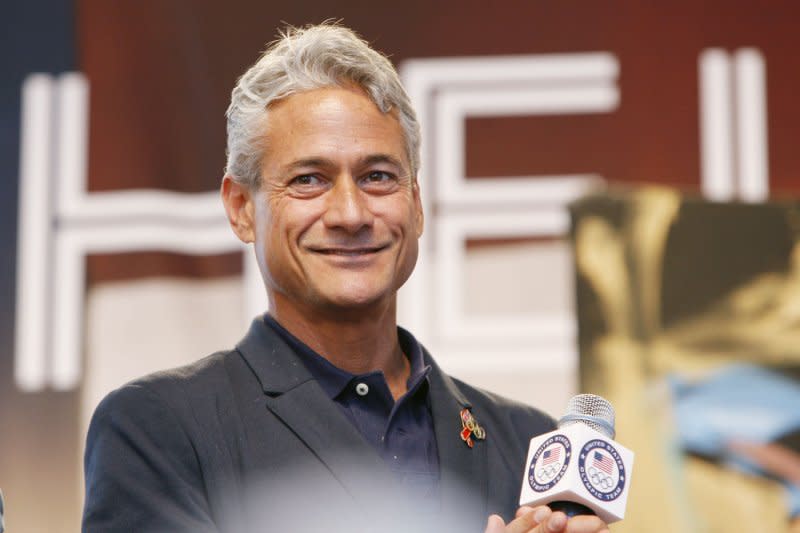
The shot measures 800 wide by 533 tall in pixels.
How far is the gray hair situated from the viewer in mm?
2080

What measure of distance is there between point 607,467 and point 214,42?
8.09 feet

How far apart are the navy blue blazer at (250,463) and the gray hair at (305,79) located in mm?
339

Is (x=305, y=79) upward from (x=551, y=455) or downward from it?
upward

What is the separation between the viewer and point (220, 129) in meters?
3.73

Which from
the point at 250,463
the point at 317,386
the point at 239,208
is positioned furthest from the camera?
the point at 239,208

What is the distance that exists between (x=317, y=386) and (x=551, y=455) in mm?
467

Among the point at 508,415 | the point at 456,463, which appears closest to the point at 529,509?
the point at 456,463

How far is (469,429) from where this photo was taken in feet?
6.80

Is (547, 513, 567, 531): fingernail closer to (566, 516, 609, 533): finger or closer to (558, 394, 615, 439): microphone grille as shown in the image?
(566, 516, 609, 533): finger

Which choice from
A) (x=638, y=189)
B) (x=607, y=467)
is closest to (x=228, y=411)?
(x=607, y=467)

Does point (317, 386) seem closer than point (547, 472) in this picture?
No

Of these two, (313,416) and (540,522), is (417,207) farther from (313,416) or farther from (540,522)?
(540,522)

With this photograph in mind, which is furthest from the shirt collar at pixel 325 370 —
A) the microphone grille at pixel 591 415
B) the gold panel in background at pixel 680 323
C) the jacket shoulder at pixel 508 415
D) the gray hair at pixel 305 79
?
the gold panel in background at pixel 680 323

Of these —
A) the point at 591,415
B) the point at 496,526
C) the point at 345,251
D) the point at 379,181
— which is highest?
the point at 379,181
